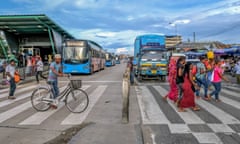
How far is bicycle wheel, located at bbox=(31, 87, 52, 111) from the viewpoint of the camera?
944cm

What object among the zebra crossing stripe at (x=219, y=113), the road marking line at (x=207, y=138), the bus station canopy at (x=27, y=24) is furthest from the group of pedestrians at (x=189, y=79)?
the bus station canopy at (x=27, y=24)

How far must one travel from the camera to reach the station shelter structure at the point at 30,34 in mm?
39097

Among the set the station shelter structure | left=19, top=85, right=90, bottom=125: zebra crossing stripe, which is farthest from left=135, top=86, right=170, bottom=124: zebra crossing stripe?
the station shelter structure

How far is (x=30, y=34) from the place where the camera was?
49.5 m

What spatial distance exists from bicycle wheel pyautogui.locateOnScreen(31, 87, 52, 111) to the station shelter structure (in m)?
27.0

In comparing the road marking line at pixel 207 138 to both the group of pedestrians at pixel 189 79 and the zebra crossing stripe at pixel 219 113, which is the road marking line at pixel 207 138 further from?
the group of pedestrians at pixel 189 79

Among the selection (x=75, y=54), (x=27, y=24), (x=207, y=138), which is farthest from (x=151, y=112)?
(x=27, y=24)

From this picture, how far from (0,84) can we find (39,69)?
8.78 ft

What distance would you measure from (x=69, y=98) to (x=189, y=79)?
12.3ft

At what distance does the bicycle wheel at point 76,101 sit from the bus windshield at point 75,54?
1956 cm

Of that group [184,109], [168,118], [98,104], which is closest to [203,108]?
[184,109]

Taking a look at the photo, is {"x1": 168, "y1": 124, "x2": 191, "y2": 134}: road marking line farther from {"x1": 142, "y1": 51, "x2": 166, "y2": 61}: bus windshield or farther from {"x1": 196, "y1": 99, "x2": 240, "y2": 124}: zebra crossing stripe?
{"x1": 142, "y1": 51, "x2": 166, "y2": 61}: bus windshield

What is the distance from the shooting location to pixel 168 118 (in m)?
8.12

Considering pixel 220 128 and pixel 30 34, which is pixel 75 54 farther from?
pixel 30 34
